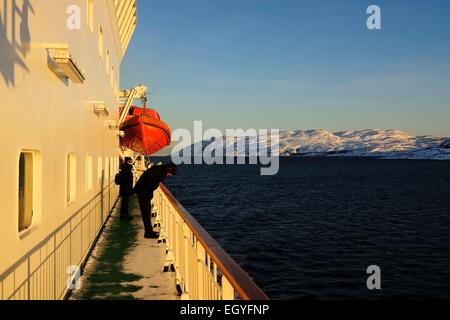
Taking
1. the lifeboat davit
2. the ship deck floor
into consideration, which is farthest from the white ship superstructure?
the lifeboat davit

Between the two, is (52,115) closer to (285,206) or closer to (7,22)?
(7,22)

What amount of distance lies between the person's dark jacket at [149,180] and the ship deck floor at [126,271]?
3.95 ft

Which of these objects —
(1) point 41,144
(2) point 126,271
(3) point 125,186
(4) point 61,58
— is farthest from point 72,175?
(3) point 125,186

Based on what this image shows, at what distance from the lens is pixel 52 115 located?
5.12 m

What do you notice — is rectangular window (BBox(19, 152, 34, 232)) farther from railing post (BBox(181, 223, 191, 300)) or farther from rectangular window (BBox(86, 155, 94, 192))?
rectangular window (BBox(86, 155, 94, 192))

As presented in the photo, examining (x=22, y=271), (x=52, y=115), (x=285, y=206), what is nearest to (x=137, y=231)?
(x=52, y=115)

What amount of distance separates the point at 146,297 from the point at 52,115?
2.86 metres

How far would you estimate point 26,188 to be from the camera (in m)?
4.50

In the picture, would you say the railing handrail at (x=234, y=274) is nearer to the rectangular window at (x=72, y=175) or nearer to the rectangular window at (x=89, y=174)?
the rectangular window at (x=72, y=175)

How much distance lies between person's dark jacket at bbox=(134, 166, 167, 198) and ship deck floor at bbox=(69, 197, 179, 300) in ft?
3.95

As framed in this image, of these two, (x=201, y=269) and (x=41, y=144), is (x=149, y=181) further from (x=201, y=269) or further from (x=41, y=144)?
(x=201, y=269)

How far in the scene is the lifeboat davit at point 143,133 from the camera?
76.6 ft

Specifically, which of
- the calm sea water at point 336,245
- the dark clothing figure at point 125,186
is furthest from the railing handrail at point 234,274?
the calm sea water at point 336,245

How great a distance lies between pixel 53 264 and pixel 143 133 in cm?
1830
